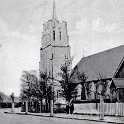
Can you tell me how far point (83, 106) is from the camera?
33625mm

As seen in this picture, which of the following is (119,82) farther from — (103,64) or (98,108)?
(103,64)

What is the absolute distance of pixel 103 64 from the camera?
2175 inches

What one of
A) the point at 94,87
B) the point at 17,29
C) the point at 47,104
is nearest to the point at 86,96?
the point at 94,87

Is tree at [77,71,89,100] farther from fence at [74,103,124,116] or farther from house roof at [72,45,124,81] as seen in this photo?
fence at [74,103,124,116]

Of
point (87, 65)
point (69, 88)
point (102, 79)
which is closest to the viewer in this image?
point (69, 88)

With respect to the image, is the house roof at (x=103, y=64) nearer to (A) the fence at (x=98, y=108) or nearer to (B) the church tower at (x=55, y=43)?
(B) the church tower at (x=55, y=43)

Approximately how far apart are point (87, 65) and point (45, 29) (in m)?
18.3

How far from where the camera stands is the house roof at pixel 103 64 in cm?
5081

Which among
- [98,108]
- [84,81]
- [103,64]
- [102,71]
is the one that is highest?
[103,64]

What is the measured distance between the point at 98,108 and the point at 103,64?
85.8 ft

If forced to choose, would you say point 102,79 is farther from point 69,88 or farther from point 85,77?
point 69,88

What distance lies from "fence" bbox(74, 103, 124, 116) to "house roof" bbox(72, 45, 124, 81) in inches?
558

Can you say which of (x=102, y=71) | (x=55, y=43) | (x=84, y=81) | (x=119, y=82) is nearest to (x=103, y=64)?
(x=102, y=71)

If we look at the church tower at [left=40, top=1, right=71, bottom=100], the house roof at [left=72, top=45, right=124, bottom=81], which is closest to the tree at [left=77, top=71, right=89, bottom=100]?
the house roof at [left=72, top=45, right=124, bottom=81]
